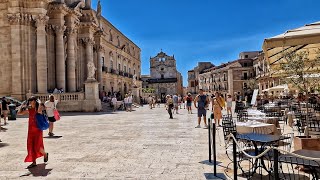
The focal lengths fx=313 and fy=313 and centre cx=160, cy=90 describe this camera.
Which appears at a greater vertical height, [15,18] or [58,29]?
[15,18]

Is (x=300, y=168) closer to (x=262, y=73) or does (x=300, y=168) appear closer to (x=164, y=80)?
(x=262, y=73)

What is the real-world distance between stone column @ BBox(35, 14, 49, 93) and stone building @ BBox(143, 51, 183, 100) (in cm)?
7088

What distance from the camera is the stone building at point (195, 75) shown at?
96.3 meters

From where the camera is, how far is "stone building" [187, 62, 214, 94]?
96312mm

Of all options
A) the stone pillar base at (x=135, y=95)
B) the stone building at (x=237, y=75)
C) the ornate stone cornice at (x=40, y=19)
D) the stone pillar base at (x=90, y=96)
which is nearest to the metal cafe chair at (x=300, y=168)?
the stone pillar base at (x=90, y=96)

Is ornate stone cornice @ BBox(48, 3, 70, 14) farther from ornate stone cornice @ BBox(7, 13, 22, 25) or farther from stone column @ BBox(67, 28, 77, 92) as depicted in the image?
ornate stone cornice @ BBox(7, 13, 22, 25)

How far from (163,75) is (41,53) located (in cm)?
7561

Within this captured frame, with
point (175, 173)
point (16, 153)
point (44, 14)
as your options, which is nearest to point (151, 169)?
point (175, 173)

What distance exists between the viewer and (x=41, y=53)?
23.2m

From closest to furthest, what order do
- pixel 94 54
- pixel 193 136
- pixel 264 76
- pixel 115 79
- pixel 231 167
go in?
pixel 231 167 → pixel 193 136 → pixel 94 54 → pixel 115 79 → pixel 264 76

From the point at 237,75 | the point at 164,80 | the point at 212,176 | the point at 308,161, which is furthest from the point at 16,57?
the point at 164,80

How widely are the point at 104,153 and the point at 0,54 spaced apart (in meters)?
19.5

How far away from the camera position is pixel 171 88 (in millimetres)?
94312

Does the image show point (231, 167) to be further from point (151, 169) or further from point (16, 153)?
point (16, 153)
